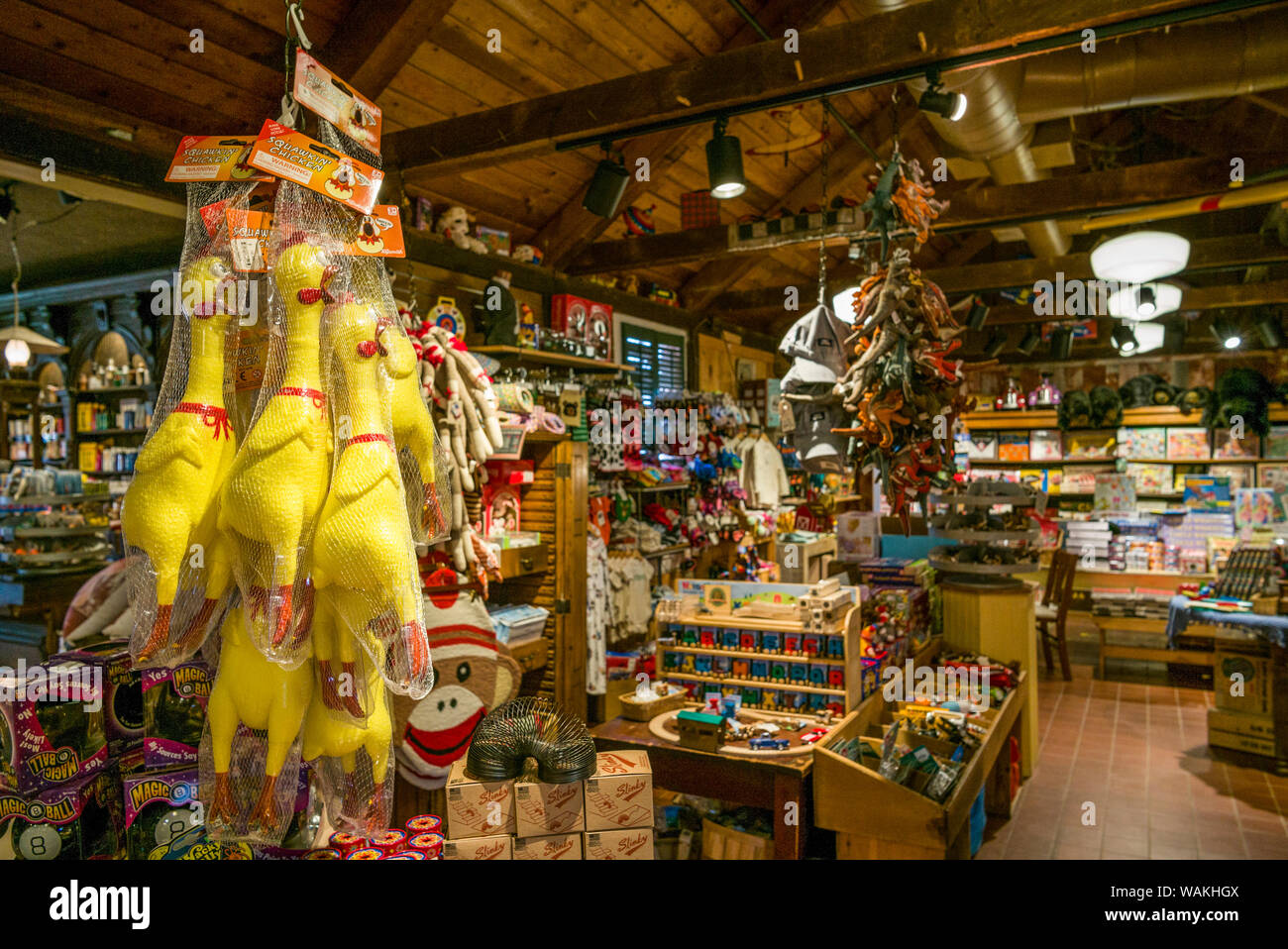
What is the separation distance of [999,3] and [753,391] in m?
5.59

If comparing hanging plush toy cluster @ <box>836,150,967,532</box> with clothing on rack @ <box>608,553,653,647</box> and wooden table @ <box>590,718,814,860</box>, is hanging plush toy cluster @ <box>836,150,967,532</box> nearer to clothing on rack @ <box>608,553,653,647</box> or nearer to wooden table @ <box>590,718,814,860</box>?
wooden table @ <box>590,718,814,860</box>

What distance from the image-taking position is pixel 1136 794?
4.15 m

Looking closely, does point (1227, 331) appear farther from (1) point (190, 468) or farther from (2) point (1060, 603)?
(1) point (190, 468)

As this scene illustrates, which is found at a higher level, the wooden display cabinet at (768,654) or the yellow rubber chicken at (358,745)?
the yellow rubber chicken at (358,745)

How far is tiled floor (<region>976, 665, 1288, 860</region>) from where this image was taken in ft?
11.6

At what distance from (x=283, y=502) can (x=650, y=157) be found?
462 cm

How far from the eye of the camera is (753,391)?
8.10 m

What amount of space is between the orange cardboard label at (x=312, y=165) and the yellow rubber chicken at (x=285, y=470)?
0.09 metres

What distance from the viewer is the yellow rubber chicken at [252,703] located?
1.01 meters

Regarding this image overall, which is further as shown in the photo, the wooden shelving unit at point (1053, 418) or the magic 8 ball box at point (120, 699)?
the wooden shelving unit at point (1053, 418)

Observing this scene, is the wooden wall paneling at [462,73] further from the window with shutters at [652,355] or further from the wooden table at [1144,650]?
the wooden table at [1144,650]

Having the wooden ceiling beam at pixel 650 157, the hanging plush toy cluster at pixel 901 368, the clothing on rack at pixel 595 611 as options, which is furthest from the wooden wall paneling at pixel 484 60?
the clothing on rack at pixel 595 611

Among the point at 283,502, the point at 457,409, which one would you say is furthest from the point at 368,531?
the point at 457,409
